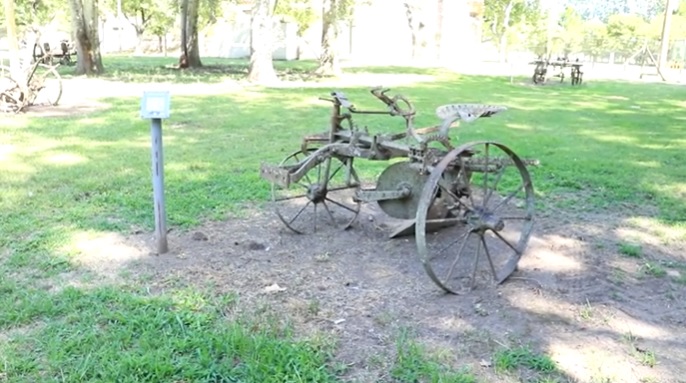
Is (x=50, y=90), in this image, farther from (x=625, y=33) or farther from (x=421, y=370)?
(x=625, y=33)

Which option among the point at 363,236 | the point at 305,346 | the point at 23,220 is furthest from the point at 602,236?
the point at 23,220

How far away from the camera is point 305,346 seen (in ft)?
9.59

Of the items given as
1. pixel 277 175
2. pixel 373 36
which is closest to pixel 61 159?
pixel 277 175

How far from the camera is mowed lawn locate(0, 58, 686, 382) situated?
2.81m

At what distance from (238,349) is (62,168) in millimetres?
4447

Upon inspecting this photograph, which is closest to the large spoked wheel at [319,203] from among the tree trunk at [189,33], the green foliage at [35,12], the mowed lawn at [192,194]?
the mowed lawn at [192,194]

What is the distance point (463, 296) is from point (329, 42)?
16.7m

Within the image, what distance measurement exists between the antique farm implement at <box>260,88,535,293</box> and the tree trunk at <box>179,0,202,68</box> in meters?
17.2

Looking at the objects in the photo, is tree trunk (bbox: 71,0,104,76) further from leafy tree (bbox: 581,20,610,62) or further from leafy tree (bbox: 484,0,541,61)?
leafy tree (bbox: 484,0,541,61)

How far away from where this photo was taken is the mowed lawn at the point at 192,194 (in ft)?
9.21

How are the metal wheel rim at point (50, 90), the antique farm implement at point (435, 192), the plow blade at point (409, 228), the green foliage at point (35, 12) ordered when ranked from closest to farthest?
the antique farm implement at point (435, 192), the plow blade at point (409, 228), the metal wheel rim at point (50, 90), the green foliage at point (35, 12)

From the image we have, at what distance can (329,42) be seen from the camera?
19453 millimetres

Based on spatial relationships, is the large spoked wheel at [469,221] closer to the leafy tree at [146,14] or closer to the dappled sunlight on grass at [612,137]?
the dappled sunlight on grass at [612,137]

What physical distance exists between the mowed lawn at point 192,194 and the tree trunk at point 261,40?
8.74ft
